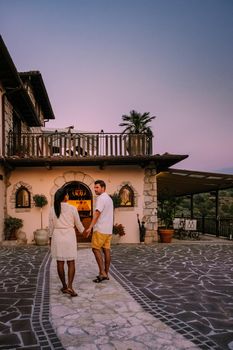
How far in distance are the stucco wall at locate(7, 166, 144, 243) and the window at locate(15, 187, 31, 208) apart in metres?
0.17

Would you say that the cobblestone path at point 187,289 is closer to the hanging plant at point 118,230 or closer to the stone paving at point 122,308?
the stone paving at point 122,308

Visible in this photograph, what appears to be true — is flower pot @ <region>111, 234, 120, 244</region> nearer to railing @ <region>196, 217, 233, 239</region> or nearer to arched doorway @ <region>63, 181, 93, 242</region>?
arched doorway @ <region>63, 181, 93, 242</region>

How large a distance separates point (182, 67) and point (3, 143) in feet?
30.0

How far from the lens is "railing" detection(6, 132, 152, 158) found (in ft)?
38.7

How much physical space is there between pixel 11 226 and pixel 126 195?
463cm

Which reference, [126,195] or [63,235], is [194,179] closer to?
[126,195]

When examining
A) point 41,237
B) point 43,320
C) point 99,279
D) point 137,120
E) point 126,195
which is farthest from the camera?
point 137,120

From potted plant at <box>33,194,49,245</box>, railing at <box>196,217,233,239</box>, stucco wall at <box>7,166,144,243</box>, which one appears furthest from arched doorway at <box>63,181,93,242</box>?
railing at <box>196,217,233,239</box>

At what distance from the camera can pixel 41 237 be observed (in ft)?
36.8

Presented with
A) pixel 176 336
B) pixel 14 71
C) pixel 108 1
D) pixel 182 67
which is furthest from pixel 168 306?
pixel 182 67

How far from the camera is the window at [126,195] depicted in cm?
1215

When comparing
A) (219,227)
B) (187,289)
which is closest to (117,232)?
(219,227)

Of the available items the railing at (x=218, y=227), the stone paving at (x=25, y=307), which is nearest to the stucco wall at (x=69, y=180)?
the railing at (x=218, y=227)

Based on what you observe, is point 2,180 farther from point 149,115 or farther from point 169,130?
point 169,130
